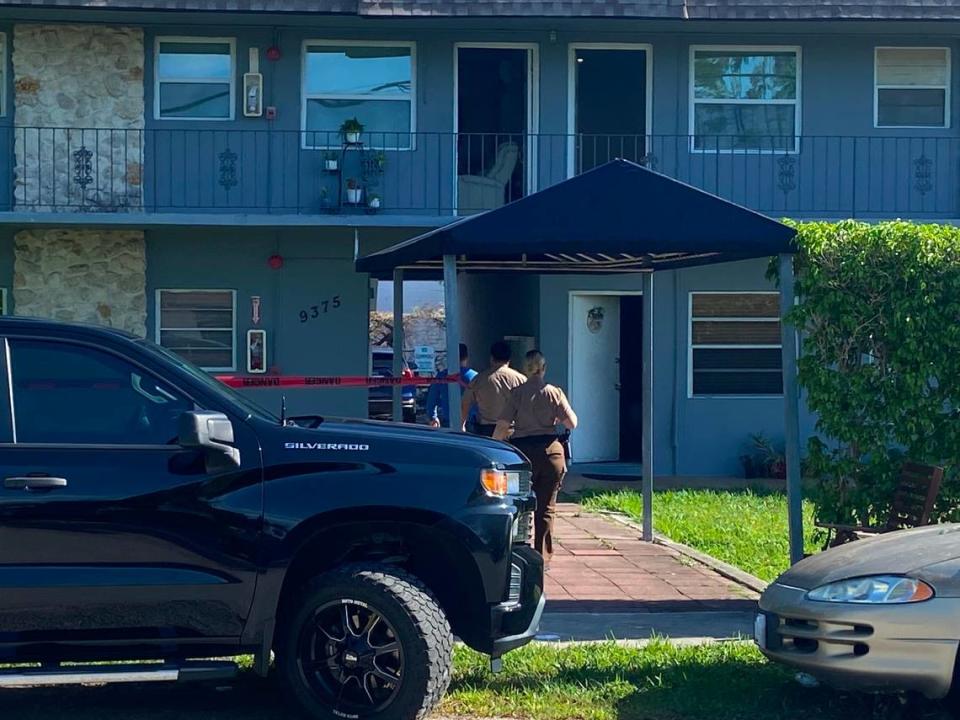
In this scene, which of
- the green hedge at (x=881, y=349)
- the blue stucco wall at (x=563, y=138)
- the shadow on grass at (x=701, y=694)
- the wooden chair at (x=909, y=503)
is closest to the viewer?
the shadow on grass at (x=701, y=694)

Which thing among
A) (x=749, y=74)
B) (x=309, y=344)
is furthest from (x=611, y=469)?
(x=749, y=74)

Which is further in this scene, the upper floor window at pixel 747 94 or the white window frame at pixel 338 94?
the upper floor window at pixel 747 94

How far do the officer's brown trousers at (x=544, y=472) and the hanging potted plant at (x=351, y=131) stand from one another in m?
7.49

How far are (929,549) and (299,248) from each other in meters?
11.1

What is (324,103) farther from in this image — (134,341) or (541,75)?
(134,341)

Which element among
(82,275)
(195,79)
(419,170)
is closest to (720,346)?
(419,170)

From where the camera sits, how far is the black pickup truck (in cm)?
584

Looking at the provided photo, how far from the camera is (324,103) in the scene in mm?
16484

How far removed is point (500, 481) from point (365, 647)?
0.99m

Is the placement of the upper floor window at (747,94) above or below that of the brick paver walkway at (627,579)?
above

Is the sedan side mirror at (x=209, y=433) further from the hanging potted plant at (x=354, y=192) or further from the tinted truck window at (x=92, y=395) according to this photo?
the hanging potted plant at (x=354, y=192)

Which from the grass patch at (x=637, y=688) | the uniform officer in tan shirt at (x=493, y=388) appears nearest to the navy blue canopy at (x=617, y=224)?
the uniform officer in tan shirt at (x=493, y=388)

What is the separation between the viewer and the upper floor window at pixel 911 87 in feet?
55.7

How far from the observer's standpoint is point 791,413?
9.20 metres
